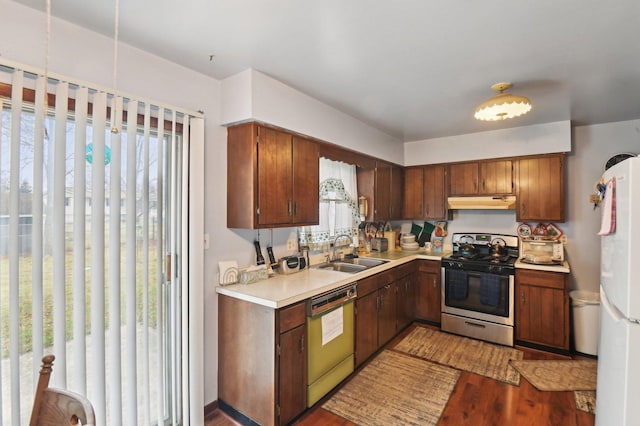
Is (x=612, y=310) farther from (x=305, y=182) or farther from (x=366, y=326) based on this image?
(x=305, y=182)

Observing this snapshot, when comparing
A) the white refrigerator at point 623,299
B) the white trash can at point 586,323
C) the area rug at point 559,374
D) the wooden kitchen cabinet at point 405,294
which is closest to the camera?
the white refrigerator at point 623,299

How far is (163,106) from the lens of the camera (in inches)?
77.5

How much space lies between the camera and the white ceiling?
60.9 inches

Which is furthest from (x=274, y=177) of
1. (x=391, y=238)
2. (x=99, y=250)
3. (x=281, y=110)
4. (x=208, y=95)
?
(x=391, y=238)

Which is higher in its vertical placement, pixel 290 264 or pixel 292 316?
pixel 290 264

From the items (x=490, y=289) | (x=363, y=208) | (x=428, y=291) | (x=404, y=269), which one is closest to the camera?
(x=490, y=289)

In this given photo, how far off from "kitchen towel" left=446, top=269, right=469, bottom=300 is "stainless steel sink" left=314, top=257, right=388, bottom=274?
0.93 metres

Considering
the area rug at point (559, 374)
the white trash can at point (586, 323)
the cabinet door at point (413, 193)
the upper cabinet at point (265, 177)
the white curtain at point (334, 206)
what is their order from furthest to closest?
the cabinet door at point (413, 193), the white curtain at point (334, 206), the white trash can at point (586, 323), the area rug at point (559, 374), the upper cabinet at point (265, 177)

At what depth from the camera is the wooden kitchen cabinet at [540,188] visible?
3.49 metres

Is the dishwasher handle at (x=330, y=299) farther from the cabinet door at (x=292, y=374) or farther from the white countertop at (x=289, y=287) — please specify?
the cabinet door at (x=292, y=374)

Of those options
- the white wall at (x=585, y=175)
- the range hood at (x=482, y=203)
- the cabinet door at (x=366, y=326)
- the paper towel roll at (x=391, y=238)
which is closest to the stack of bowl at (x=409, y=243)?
the paper towel roll at (x=391, y=238)

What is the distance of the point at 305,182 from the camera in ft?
8.98

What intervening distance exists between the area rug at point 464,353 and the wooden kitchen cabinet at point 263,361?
160cm

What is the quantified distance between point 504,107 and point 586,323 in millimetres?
2482
